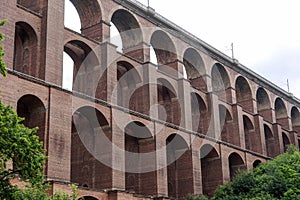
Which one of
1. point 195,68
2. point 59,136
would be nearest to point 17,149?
point 59,136

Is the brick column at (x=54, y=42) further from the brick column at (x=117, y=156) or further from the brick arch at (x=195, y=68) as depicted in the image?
the brick arch at (x=195, y=68)

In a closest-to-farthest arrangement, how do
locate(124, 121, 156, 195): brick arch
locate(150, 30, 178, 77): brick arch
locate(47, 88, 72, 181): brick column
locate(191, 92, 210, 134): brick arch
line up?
locate(47, 88, 72, 181): brick column, locate(124, 121, 156, 195): brick arch, locate(150, 30, 178, 77): brick arch, locate(191, 92, 210, 134): brick arch

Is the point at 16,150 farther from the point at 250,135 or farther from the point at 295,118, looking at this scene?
the point at 295,118

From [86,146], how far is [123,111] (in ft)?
10.3

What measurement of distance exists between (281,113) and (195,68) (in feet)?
50.7

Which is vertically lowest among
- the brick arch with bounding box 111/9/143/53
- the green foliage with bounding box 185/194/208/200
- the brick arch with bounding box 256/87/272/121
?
the green foliage with bounding box 185/194/208/200

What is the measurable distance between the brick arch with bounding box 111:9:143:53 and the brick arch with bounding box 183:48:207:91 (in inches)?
255

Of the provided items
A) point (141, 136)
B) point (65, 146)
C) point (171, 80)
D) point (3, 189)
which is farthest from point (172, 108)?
point (3, 189)

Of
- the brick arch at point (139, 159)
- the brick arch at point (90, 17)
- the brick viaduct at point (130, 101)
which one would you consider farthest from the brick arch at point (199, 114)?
the brick arch at point (90, 17)

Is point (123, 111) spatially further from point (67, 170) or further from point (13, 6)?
point (13, 6)

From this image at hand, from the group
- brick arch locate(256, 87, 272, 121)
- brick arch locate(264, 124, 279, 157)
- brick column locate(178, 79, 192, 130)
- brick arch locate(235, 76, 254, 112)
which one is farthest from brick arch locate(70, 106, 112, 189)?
brick arch locate(256, 87, 272, 121)

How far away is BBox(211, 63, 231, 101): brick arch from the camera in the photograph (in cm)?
4047

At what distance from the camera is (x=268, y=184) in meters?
29.9

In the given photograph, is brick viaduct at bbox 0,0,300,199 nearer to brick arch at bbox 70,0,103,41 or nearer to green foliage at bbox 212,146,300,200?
brick arch at bbox 70,0,103,41
